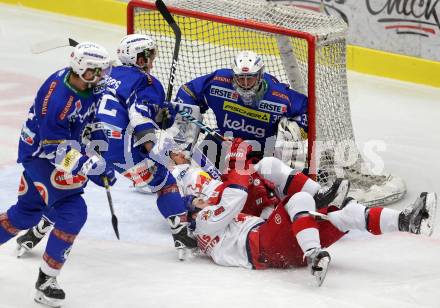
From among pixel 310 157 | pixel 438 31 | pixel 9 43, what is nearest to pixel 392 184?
pixel 310 157

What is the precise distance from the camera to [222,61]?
21.9 feet

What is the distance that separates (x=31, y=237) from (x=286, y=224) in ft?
4.01

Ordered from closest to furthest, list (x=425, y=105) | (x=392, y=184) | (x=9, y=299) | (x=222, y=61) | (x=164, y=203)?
(x=9, y=299), (x=164, y=203), (x=392, y=184), (x=222, y=61), (x=425, y=105)

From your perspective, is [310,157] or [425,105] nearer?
[310,157]

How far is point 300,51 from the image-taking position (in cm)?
599

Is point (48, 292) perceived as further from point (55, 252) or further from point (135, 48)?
point (135, 48)

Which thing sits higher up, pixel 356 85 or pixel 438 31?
pixel 438 31

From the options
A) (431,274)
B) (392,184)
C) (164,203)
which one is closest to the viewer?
(431,274)

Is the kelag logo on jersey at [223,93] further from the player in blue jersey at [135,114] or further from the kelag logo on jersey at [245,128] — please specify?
the player in blue jersey at [135,114]

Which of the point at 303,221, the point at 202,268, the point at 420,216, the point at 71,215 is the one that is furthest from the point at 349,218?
the point at 71,215

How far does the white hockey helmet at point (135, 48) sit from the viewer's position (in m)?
5.44

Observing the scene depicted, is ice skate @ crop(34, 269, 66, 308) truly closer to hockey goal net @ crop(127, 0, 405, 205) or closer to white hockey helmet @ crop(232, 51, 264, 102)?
white hockey helmet @ crop(232, 51, 264, 102)

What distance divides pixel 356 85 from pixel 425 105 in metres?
0.67

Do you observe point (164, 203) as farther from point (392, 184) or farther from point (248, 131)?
point (392, 184)
